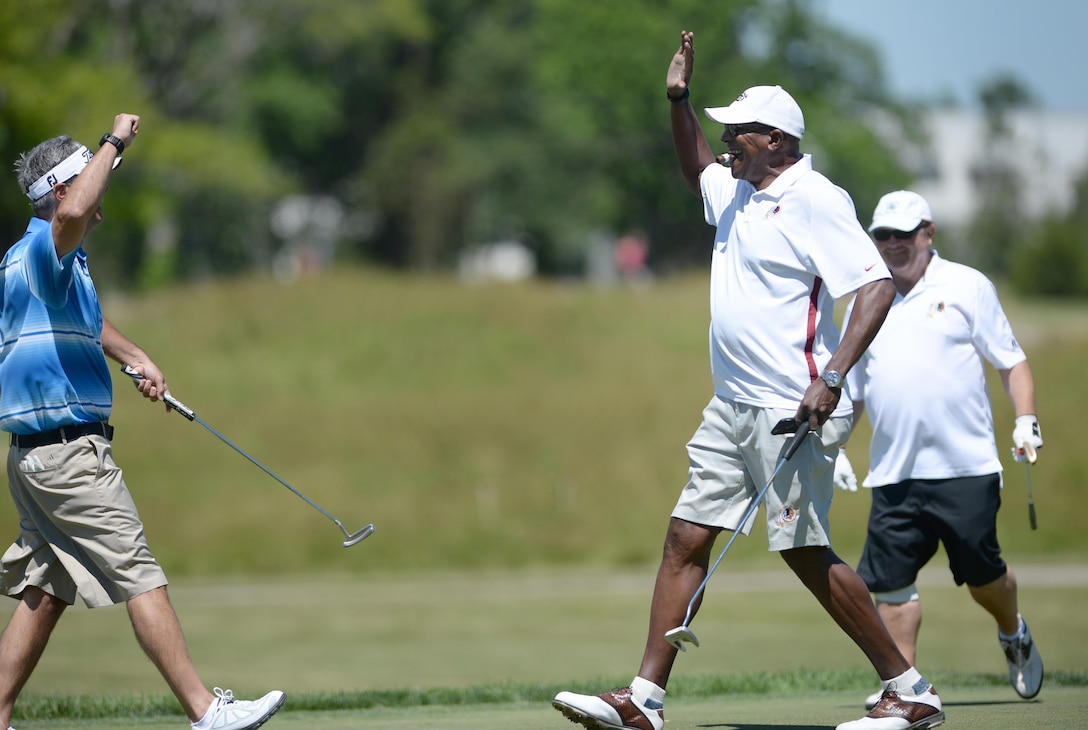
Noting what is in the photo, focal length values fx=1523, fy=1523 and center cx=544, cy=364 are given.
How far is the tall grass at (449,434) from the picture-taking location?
64.9 ft

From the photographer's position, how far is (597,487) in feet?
68.4

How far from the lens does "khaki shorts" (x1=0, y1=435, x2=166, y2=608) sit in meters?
5.30

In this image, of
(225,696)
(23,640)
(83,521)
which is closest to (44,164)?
(83,521)

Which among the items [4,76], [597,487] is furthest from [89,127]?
[597,487]

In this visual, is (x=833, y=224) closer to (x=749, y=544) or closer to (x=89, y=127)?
(x=749, y=544)

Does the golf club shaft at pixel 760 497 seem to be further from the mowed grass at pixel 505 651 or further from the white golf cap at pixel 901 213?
the white golf cap at pixel 901 213

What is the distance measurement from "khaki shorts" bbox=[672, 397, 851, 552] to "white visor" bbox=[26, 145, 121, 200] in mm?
2444

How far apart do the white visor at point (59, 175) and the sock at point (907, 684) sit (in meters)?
3.49

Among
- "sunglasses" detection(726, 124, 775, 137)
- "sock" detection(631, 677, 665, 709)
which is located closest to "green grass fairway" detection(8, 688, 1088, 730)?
"sock" detection(631, 677, 665, 709)

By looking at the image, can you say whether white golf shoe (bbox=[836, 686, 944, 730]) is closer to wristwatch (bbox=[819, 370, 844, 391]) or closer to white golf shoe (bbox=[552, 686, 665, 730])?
white golf shoe (bbox=[552, 686, 665, 730])

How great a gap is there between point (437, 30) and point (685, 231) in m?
12.3

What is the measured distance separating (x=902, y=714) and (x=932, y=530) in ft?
5.59

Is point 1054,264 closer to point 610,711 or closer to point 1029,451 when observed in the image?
point 1029,451

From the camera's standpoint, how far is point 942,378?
23.0ft
